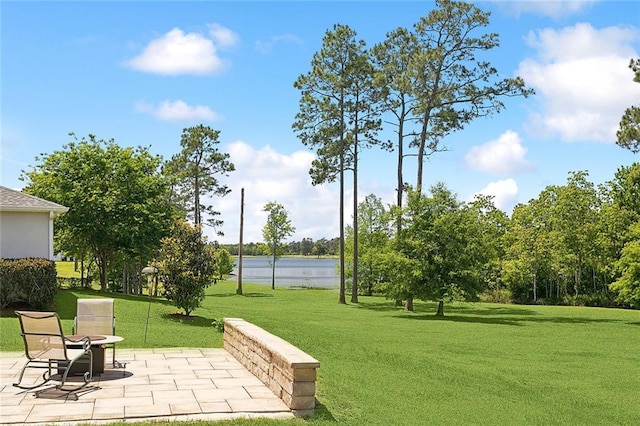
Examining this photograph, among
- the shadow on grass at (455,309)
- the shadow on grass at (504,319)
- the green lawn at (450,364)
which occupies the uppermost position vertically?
the green lawn at (450,364)

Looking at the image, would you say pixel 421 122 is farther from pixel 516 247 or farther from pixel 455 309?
pixel 516 247

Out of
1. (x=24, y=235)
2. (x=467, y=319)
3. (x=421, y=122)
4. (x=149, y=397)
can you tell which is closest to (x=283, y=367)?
(x=149, y=397)

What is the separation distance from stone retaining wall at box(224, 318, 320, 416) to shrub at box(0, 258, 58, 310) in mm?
10468

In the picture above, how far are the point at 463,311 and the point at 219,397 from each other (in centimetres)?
2509

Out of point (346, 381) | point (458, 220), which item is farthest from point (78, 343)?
point (458, 220)

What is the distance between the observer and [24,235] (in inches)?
840

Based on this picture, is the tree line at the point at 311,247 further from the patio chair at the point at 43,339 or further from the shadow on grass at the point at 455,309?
the patio chair at the point at 43,339

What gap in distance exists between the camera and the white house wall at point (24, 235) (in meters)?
21.0

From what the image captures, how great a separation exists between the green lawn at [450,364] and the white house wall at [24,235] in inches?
81.1

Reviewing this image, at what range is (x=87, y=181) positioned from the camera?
30703mm

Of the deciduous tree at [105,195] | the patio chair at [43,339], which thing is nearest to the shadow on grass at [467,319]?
the deciduous tree at [105,195]

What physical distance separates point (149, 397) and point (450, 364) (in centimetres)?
664

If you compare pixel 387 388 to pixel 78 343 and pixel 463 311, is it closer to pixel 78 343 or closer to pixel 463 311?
pixel 78 343

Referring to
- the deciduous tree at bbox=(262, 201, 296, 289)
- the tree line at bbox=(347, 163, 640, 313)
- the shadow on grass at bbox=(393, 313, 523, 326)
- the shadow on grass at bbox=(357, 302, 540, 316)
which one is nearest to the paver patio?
the shadow on grass at bbox=(393, 313, 523, 326)
